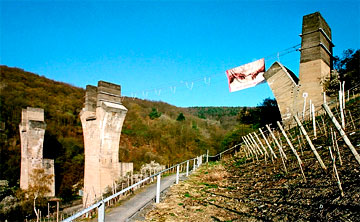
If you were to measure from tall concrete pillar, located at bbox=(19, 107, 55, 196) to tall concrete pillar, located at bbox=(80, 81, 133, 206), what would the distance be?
300 inches

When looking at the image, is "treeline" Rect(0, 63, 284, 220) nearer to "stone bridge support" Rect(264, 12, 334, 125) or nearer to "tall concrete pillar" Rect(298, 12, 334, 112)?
"stone bridge support" Rect(264, 12, 334, 125)

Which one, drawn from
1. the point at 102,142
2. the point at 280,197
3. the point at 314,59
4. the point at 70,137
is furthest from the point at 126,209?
the point at 70,137

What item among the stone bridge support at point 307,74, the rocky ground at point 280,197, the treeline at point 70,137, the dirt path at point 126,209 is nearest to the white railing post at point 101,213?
the rocky ground at point 280,197

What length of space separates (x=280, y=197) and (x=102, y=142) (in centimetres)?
816

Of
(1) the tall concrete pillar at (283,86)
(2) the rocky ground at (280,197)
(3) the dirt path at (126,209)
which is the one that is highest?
(1) the tall concrete pillar at (283,86)

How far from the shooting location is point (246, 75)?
1667 centimetres

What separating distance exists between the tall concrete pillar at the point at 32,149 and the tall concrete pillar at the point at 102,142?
25.0 ft

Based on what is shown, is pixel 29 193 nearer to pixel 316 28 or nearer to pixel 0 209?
pixel 0 209

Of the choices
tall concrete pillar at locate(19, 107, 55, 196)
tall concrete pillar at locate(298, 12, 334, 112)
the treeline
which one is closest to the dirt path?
the treeline

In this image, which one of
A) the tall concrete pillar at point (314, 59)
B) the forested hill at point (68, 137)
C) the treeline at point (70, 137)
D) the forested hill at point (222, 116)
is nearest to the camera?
the tall concrete pillar at point (314, 59)

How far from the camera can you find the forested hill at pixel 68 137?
75.6 feet

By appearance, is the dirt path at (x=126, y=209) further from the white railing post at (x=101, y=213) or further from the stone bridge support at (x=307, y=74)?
the stone bridge support at (x=307, y=74)

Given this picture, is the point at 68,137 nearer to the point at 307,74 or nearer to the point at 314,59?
the point at 307,74

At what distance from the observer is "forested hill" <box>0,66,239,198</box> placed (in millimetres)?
23036
